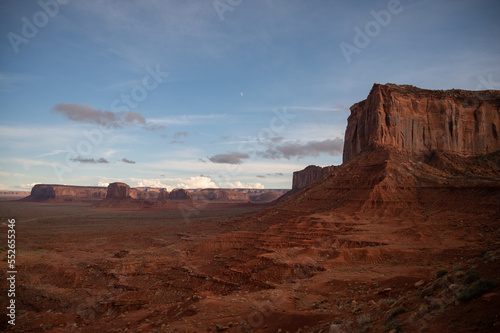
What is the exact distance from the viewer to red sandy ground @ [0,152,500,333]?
26.1ft

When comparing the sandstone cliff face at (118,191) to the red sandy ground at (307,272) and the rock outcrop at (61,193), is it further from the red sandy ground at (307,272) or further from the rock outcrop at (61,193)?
the red sandy ground at (307,272)

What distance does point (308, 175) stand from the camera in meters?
110

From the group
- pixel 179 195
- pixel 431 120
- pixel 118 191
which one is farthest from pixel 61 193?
pixel 431 120

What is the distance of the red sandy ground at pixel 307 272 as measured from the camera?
7.95 meters

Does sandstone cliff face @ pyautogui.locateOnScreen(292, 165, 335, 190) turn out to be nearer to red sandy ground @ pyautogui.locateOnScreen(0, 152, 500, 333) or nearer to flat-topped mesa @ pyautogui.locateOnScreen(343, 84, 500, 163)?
flat-topped mesa @ pyautogui.locateOnScreen(343, 84, 500, 163)

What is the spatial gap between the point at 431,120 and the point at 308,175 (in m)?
62.9

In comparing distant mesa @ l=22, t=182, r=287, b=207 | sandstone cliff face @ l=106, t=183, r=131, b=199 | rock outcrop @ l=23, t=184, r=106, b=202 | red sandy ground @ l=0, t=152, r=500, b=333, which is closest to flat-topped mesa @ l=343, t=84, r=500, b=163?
red sandy ground @ l=0, t=152, r=500, b=333

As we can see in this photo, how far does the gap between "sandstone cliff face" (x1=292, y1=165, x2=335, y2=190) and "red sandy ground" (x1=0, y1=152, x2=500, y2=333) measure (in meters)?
64.4

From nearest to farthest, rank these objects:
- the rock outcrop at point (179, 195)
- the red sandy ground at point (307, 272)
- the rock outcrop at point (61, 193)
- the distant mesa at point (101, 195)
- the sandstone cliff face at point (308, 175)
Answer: the red sandy ground at point (307, 272)
the sandstone cliff face at point (308, 175)
the distant mesa at point (101, 195)
the rock outcrop at point (61, 193)
the rock outcrop at point (179, 195)

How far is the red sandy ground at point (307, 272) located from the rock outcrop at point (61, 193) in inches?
5796

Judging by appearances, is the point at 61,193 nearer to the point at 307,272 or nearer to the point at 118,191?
the point at 118,191

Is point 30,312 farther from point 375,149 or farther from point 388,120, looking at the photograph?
point 388,120

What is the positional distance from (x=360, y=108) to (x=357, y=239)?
131 feet

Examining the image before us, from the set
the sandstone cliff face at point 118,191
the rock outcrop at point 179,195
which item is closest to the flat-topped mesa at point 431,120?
the sandstone cliff face at point 118,191
